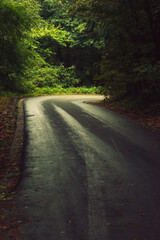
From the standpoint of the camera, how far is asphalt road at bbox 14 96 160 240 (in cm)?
309

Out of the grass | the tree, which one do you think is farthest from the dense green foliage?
the grass

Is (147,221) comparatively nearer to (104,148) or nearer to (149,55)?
(104,148)

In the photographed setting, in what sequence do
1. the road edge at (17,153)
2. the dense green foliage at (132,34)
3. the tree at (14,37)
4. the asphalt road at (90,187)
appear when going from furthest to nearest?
1. the tree at (14,37)
2. the dense green foliage at (132,34)
3. the road edge at (17,153)
4. the asphalt road at (90,187)

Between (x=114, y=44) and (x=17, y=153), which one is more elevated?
(x=114, y=44)

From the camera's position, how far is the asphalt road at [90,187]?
10.1 feet

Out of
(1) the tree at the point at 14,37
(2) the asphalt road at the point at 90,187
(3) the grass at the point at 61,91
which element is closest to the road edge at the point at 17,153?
(2) the asphalt road at the point at 90,187

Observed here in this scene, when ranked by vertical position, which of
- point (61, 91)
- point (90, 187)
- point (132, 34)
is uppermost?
point (132, 34)

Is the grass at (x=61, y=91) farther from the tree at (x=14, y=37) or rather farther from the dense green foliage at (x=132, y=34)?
the dense green foliage at (x=132, y=34)

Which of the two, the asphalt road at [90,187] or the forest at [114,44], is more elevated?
the forest at [114,44]

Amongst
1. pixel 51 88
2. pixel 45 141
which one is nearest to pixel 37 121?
pixel 45 141

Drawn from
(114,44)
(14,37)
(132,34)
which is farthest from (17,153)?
(14,37)

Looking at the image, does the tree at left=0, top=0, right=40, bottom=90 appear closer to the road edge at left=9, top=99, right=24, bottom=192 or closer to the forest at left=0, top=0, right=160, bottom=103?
the forest at left=0, top=0, right=160, bottom=103

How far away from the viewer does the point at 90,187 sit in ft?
13.8

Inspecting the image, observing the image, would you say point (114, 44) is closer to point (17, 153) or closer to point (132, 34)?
point (132, 34)
